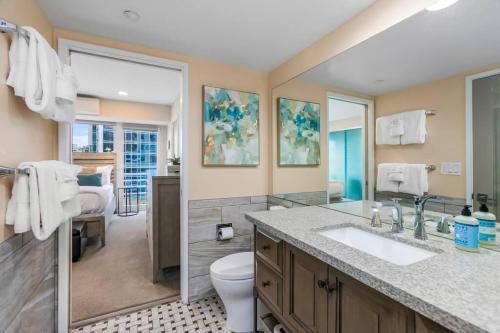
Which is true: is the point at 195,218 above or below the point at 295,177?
below

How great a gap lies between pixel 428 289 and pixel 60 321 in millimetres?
2289

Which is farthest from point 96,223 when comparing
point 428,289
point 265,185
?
point 428,289

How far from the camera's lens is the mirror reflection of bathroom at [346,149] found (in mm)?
1671

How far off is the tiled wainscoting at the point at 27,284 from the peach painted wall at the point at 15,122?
0.13 metres

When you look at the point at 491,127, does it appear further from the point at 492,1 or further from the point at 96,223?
the point at 96,223

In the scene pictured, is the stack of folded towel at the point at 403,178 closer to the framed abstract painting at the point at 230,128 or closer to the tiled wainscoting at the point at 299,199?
the tiled wainscoting at the point at 299,199

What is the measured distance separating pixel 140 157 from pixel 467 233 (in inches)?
228

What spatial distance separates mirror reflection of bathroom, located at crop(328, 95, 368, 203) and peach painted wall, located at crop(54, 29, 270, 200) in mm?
769

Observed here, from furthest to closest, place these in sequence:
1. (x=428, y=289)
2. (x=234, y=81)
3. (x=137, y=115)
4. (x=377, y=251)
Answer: (x=137, y=115)
(x=234, y=81)
(x=377, y=251)
(x=428, y=289)

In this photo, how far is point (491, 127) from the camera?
1052mm

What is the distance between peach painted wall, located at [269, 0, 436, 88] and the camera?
1305mm

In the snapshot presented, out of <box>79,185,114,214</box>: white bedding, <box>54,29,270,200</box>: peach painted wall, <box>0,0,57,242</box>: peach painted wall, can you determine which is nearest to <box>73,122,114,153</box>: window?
<box>79,185,114,214</box>: white bedding

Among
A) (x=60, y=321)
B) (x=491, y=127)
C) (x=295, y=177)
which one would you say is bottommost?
(x=60, y=321)

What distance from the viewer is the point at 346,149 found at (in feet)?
5.96
